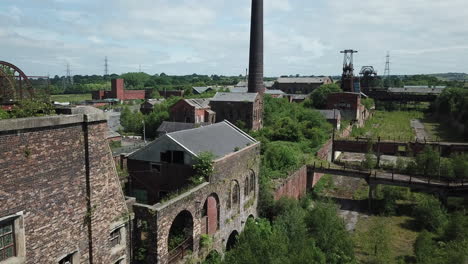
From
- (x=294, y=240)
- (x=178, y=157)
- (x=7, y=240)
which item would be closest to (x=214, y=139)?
(x=178, y=157)

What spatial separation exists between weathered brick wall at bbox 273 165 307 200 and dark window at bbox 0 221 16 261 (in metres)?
15.2

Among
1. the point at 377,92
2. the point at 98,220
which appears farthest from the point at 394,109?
the point at 98,220

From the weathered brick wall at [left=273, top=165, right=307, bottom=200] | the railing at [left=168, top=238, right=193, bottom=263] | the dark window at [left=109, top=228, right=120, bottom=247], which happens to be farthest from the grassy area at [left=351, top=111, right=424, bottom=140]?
the dark window at [left=109, top=228, right=120, bottom=247]

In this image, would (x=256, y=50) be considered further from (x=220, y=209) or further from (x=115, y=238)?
(x=115, y=238)

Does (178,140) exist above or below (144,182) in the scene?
above

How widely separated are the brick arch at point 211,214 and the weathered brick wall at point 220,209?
15 cm

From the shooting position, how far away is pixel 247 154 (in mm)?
18281

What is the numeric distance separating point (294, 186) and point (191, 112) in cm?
2046

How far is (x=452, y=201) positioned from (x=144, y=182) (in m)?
22.4

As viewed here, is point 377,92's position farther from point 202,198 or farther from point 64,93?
point 64,93

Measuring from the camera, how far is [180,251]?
42.4 ft

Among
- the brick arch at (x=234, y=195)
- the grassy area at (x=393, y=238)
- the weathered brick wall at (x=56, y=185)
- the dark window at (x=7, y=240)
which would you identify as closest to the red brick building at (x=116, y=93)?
the grassy area at (x=393, y=238)

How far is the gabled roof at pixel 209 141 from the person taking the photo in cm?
1586

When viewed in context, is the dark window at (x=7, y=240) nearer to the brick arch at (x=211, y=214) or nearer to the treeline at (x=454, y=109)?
the brick arch at (x=211, y=214)
